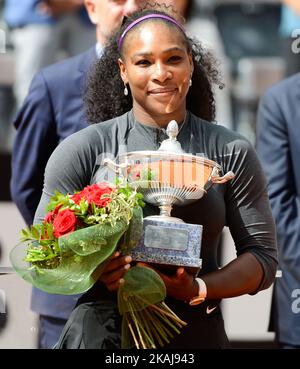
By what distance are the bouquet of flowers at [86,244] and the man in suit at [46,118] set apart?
151cm

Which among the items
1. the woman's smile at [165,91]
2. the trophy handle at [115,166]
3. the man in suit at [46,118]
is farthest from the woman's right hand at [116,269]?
the man in suit at [46,118]

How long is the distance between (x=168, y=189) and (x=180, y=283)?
25cm

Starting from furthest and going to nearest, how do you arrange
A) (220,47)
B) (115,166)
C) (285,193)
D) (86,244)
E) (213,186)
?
(220,47) < (285,193) < (213,186) < (115,166) < (86,244)

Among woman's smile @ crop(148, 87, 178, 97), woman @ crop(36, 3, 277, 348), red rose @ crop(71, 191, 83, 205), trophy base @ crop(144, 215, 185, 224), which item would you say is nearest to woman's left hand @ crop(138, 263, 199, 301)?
woman @ crop(36, 3, 277, 348)

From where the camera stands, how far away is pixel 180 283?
318cm

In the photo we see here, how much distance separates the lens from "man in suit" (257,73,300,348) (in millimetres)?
4590

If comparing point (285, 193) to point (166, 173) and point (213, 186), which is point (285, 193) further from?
point (166, 173)

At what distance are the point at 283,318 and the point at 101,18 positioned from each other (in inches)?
53.8

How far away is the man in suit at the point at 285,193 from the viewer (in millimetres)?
4590

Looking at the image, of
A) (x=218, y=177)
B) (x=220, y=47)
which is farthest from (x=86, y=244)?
(x=220, y=47)
